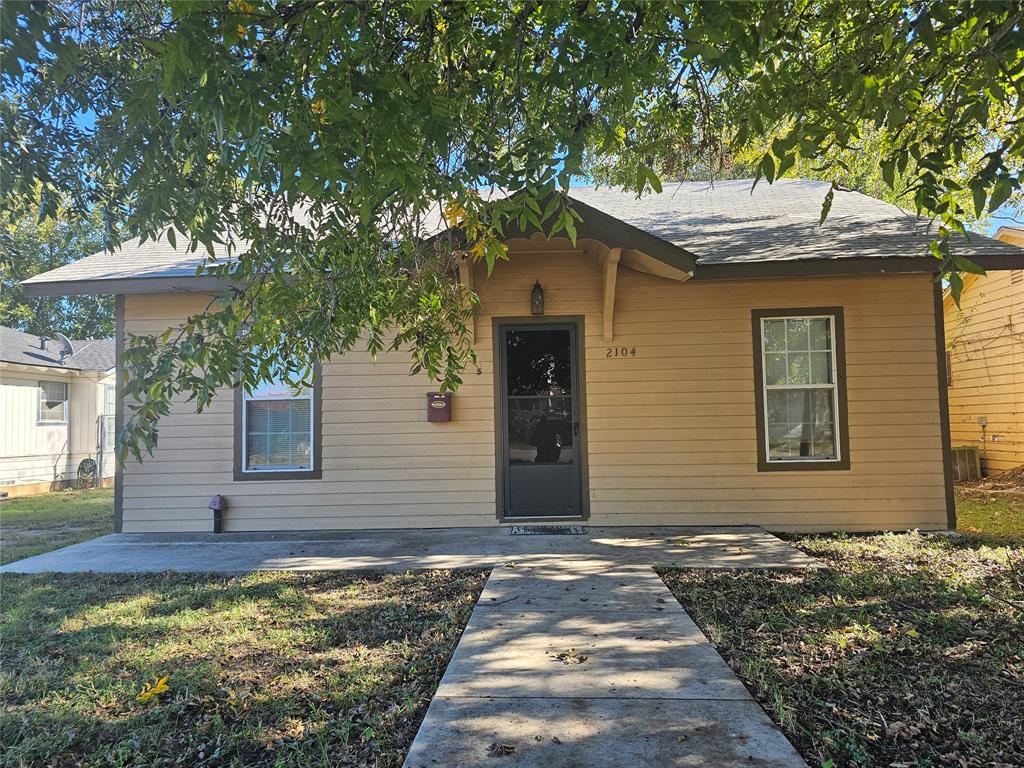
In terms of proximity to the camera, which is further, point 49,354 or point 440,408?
point 49,354

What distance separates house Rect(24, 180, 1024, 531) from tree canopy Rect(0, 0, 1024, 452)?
2.77m

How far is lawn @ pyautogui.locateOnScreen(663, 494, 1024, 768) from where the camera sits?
8.13 feet

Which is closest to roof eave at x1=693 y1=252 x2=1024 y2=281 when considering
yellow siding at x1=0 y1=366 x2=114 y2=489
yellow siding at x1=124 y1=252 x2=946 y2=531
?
yellow siding at x1=124 y1=252 x2=946 y2=531

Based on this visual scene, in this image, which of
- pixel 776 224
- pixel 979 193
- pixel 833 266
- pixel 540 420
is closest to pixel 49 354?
pixel 540 420

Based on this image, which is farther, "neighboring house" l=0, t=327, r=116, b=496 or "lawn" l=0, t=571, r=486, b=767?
"neighboring house" l=0, t=327, r=116, b=496

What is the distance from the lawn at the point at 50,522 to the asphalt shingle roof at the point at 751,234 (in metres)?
2.89

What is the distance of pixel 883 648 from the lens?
3.36 meters

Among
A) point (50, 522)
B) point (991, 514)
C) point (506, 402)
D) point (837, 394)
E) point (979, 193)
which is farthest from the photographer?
point (50, 522)

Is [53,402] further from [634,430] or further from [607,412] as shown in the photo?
[634,430]

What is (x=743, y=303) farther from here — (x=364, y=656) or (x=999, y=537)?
(x=364, y=656)

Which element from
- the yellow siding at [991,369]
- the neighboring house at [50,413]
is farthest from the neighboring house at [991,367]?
the neighboring house at [50,413]

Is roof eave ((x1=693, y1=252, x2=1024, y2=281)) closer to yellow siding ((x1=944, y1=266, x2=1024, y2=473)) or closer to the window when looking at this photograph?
yellow siding ((x1=944, y1=266, x2=1024, y2=473))

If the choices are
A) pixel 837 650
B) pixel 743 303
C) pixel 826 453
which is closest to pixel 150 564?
pixel 837 650

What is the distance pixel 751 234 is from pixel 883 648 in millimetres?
4924
